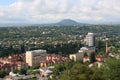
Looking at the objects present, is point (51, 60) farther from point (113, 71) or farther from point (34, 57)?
point (113, 71)

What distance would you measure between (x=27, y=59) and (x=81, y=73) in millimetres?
37283

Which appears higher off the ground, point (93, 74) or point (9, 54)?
point (93, 74)

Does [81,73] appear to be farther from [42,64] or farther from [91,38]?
[91,38]

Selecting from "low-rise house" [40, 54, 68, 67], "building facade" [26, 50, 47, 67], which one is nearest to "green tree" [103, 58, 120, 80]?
"low-rise house" [40, 54, 68, 67]

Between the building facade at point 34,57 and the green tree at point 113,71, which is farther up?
the green tree at point 113,71

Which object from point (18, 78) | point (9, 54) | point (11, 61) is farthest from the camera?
point (9, 54)

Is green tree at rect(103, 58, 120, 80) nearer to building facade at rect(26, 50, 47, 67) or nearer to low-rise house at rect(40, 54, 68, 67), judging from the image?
low-rise house at rect(40, 54, 68, 67)

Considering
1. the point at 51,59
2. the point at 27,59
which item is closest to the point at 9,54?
the point at 27,59

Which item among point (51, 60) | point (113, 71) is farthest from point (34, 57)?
point (113, 71)

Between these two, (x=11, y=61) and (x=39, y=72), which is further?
(x=11, y=61)

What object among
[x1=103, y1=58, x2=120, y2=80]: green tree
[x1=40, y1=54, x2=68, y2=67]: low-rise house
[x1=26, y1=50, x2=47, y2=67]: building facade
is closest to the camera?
[x1=103, y1=58, x2=120, y2=80]: green tree

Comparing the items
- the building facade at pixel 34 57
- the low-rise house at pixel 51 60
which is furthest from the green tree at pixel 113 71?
the building facade at pixel 34 57

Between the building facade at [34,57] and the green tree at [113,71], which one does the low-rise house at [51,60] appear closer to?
the building facade at [34,57]

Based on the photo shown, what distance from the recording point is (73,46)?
6488cm
